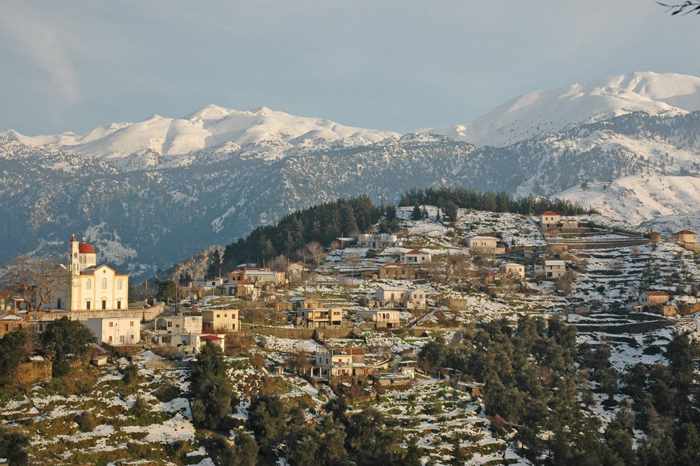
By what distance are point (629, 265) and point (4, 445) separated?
88.0 meters

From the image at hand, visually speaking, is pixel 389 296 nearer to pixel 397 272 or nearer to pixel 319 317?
pixel 319 317

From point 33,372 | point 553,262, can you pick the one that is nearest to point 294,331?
point 33,372

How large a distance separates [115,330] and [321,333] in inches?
748

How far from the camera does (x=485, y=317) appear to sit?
107562 millimetres

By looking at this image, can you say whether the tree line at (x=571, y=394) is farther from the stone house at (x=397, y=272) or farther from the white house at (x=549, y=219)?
the white house at (x=549, y=219)

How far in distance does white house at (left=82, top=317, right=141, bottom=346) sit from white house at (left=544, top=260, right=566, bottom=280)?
5985 cm

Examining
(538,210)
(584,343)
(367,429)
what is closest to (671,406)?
(584,343)

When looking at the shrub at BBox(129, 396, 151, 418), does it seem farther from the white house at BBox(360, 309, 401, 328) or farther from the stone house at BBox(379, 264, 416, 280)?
the stone house at BBox(379, 264, 416, 280)

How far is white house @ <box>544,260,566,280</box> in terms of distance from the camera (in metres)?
130

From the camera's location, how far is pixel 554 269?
130125mm

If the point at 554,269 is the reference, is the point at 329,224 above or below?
above

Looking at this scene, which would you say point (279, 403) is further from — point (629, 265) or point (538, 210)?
point (538, 210)

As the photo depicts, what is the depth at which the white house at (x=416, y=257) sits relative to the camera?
13075 cm

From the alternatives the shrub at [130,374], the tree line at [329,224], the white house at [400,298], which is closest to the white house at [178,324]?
the shrub at [130,374]
